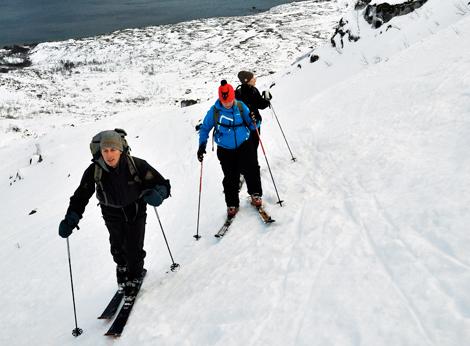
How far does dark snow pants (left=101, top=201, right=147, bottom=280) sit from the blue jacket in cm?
172

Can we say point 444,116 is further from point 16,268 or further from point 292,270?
point 16,268

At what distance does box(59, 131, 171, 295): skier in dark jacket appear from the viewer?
4.44m

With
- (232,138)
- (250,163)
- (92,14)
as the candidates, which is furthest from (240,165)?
(92,14)

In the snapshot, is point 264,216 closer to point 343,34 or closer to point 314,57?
point 314,57

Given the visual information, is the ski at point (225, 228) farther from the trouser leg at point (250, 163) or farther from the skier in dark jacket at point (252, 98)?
the skier in dark jacket at point (252, 98)

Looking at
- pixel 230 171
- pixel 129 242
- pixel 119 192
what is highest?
pixel 119 192

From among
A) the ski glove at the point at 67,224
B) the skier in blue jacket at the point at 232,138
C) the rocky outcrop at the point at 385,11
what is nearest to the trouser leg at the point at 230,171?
the skier in blue jacket at the point at 232,138

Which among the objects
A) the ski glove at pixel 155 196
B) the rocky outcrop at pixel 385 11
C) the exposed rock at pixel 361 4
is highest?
the exposed rock at pixel 361 4

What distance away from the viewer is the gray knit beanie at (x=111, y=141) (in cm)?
428

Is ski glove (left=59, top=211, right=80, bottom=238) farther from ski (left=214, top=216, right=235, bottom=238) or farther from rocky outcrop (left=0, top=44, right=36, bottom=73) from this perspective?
rocky outcrop (left=0, top=44, right=36, bottom=73)

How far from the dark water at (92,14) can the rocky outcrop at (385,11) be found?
47.3 meters

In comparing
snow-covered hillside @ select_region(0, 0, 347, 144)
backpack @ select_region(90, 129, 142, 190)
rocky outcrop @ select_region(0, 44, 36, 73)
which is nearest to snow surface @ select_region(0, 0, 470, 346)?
backpack @ select_region(90, 129, 142, 190)

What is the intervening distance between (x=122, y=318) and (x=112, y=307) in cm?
43

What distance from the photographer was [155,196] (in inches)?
180
